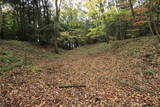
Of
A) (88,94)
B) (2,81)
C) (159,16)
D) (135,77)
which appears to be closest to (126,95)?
(88,94)

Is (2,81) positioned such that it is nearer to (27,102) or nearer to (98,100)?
(27,102)

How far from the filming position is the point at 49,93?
14.2 feet

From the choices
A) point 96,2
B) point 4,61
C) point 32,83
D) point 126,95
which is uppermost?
point 96,2

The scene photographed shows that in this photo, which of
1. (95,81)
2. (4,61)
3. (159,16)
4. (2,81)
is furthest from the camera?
(159,16)

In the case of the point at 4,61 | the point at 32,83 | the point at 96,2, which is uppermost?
the point at 96,2

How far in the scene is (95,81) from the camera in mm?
5973

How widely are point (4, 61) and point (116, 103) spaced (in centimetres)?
763

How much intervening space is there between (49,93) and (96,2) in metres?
17.9

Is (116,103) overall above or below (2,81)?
below

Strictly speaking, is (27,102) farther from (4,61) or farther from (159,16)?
(159,16)

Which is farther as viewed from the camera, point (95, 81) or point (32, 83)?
point (95, 81)

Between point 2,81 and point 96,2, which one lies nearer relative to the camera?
point 2,81

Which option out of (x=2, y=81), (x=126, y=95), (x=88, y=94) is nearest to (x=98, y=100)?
(x=88, y=94)

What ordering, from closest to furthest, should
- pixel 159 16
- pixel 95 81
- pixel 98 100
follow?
pixel 98 100 → pixel 95 81 → pixel 159 16
